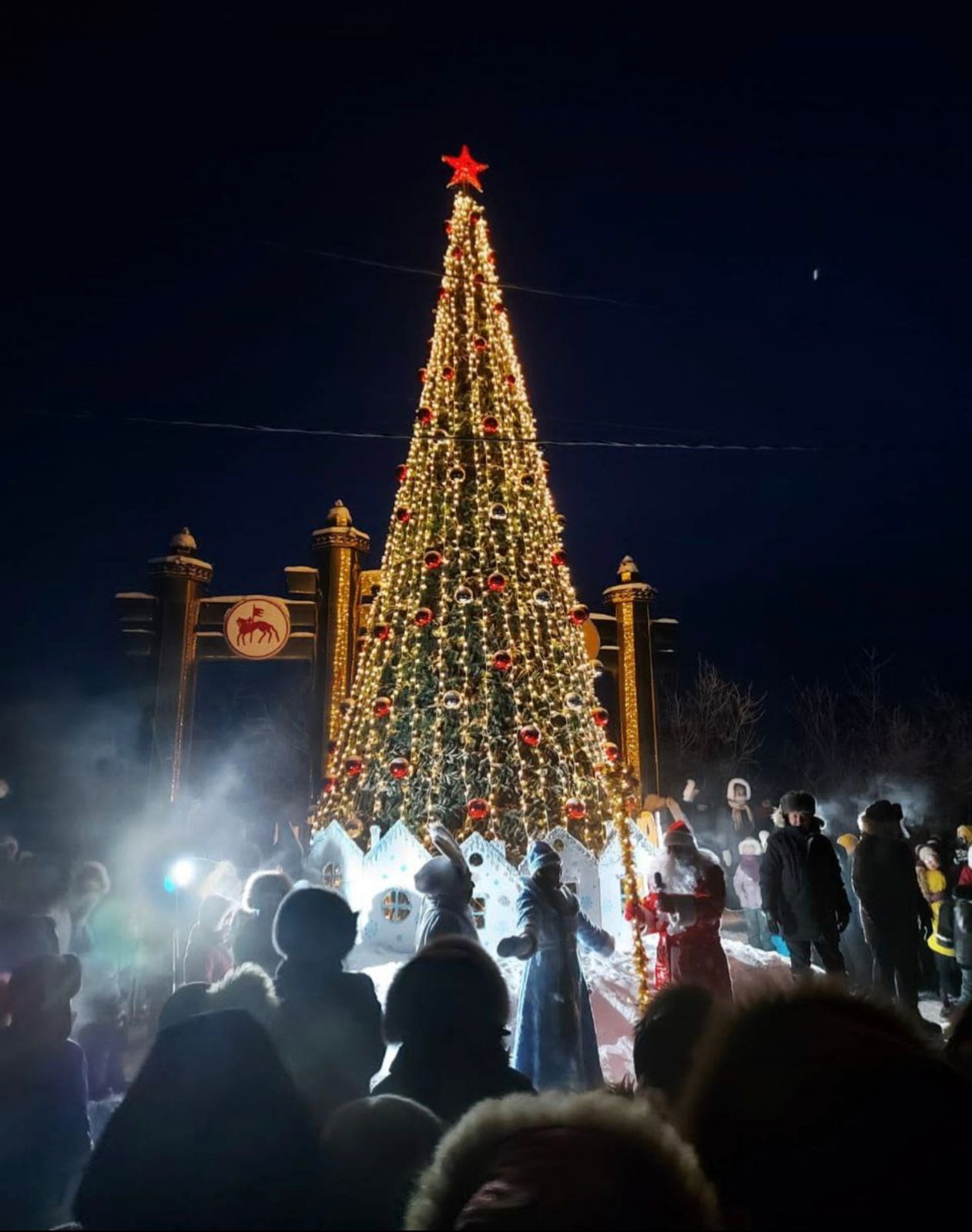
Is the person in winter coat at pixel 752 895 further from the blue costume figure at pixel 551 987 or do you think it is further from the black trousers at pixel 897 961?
the blue costume figure at pixel 551 987

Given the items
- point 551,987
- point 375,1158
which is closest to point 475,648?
point 551,987

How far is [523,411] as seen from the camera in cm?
1059

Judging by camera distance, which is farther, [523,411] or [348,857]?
[523,411]

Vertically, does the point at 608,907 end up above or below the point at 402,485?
below

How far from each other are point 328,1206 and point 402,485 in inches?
390

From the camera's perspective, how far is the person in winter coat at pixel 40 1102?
251cm

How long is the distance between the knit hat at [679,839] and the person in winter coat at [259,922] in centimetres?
275

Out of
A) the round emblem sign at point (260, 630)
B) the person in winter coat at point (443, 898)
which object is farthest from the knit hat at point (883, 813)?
the round emblem sign at point (260, 630)

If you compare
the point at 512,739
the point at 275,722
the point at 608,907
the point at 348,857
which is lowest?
the point at 608,907

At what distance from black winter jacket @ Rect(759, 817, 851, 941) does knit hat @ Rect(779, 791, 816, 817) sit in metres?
0.14

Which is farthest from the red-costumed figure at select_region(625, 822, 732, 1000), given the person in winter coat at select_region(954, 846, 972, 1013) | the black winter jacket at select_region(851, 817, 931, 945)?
the person in winter coat at select_region(954, 846, 972, 1013)

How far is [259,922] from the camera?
4.52 metres

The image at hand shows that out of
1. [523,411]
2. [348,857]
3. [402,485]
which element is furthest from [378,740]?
[523,411]

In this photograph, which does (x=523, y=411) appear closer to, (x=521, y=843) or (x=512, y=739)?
(x=512, y=739)
